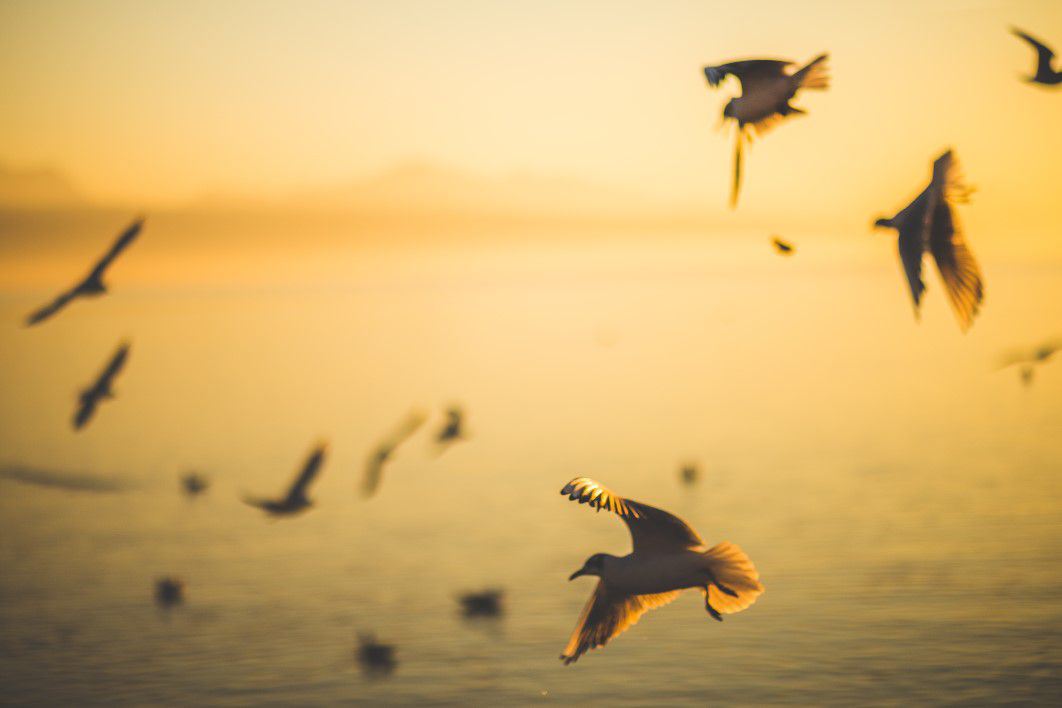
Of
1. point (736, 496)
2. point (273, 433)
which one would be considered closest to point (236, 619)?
point (736, 496)

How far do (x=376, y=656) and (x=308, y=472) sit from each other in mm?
10348

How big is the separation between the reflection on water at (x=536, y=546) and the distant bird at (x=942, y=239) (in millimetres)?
17847

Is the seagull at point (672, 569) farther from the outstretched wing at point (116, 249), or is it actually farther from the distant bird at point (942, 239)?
the outstretched wing at point (116, 249)

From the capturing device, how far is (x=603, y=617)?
10531 millimetres

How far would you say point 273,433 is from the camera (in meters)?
68.6

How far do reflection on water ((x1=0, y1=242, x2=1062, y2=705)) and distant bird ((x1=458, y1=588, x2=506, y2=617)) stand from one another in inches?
12.8

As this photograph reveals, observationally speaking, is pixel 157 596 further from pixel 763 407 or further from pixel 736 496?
pixel 763 407

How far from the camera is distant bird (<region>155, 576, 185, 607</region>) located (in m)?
33.2

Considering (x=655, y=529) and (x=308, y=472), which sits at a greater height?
(x=308, y=472)

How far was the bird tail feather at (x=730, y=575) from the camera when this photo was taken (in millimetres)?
10031

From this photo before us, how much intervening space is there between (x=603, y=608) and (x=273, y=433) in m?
59.9

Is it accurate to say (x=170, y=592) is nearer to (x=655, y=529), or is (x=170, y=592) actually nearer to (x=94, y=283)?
(x=94, y=283)

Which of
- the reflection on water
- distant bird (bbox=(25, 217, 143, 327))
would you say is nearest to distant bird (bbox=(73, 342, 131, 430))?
distant bird (bbox=(25, 217, 143, 327))

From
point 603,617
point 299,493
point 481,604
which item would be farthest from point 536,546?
point 603,617
